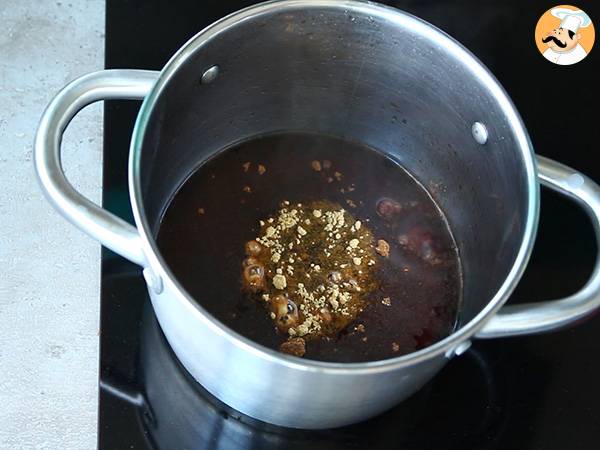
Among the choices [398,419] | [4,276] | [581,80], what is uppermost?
[581,80]

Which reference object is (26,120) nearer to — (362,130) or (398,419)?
(362,130)

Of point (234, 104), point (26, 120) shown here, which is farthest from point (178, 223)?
point (26, 120)

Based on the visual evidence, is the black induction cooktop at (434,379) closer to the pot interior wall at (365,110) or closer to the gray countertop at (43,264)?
the pot interior wall at (365,110)

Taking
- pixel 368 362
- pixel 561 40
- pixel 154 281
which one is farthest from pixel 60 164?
pixel 561 40

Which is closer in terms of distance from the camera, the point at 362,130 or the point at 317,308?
the point at 317,308

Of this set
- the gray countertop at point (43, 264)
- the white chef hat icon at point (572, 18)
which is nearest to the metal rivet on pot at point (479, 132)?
the white chef hat icon at point (572, 18)

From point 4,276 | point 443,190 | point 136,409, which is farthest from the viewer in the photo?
point 4,276
